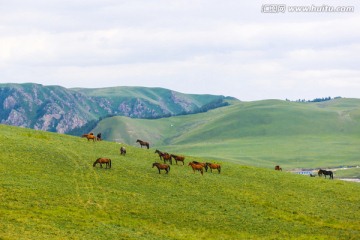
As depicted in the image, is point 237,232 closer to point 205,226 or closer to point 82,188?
point 205,226

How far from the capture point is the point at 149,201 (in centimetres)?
5512

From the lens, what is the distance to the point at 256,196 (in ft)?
203

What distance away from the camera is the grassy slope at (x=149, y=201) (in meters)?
46.8

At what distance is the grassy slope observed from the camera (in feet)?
153

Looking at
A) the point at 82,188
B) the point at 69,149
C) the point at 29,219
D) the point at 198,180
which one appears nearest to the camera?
the point at 29,219

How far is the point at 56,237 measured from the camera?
137 ft

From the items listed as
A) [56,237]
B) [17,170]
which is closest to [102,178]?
[17,170]

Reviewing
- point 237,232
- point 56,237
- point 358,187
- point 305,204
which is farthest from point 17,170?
point 358,187

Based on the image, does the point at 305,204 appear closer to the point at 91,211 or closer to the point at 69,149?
the point at 91,211

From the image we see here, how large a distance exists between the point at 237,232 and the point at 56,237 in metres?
16.5

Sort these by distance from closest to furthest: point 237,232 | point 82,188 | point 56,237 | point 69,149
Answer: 1. point 56,237
2. point 237,232
3. point 82,188
4. point 69,149

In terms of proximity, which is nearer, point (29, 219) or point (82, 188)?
point (29, 219)

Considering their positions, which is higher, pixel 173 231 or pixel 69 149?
pixel 69 149

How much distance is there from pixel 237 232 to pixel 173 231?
5.99m
